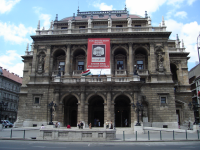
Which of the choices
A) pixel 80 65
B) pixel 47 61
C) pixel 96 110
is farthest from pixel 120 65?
pixel 47 61

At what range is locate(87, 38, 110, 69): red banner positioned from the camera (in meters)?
36.6

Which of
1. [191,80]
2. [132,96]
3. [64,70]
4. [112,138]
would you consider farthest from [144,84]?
[191,80]

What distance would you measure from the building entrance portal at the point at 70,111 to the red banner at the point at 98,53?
7574mm

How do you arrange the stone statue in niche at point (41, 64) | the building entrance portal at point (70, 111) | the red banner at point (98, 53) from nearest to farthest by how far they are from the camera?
1. the red banner at point (98, 53)
2. the building entrance portal at point (70, 111)
3. the stone statue in niche at point (41, 64)

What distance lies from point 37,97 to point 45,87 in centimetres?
244

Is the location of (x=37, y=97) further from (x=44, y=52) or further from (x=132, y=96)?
(x=132, y=96)

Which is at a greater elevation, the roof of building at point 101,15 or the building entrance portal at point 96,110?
the roof of building at point 101,15

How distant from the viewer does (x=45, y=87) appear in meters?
37.7

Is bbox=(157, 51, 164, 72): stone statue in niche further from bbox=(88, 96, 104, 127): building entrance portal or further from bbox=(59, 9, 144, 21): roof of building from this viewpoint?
bbox=(59, 9, 144, 21): roof of building

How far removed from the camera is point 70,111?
38.3 m

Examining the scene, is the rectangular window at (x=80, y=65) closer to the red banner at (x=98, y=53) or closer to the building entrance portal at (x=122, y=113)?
the red banner at (x=98, y=53)

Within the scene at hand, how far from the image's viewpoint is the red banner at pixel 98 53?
120ft

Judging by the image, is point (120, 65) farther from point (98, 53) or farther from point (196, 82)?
point (196, 82)

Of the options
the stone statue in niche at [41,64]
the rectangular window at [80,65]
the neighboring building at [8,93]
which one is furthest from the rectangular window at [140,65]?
the neighboring building at [8,93]
